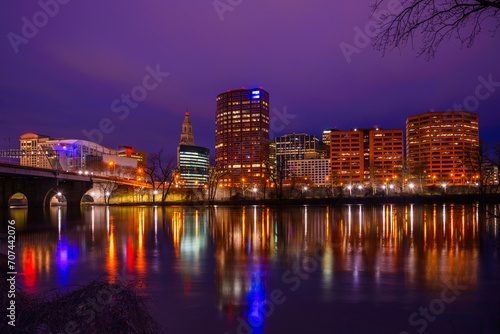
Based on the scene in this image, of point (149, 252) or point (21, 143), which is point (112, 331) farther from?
point (21, 143)

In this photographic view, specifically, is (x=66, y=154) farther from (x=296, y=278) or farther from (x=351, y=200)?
(x=296, y=278)

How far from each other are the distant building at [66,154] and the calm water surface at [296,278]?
2891 inches

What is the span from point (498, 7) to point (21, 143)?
5441 inches

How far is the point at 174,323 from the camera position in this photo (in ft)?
23.5

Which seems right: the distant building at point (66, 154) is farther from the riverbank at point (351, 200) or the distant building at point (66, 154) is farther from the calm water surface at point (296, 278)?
the calm water surface at point (296, 278)

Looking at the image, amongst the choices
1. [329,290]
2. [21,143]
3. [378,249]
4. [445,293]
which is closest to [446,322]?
[445,293]

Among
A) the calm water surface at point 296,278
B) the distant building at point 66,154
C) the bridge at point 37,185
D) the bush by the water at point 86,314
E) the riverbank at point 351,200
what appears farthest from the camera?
the distant building at point 66,154

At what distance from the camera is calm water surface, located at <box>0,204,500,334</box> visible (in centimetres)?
731

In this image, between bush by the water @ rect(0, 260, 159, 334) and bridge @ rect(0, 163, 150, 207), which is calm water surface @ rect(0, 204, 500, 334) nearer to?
bush by the water @ rect(0, 260, 159, 334)

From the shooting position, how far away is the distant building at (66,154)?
9412cm

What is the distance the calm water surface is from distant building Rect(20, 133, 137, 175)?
7343cm

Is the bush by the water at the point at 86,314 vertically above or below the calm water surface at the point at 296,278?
above

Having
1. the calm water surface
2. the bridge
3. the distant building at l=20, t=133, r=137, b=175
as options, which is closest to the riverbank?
the bridge

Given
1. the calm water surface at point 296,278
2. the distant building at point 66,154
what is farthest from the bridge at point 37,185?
the calm water surface at point 296,278
